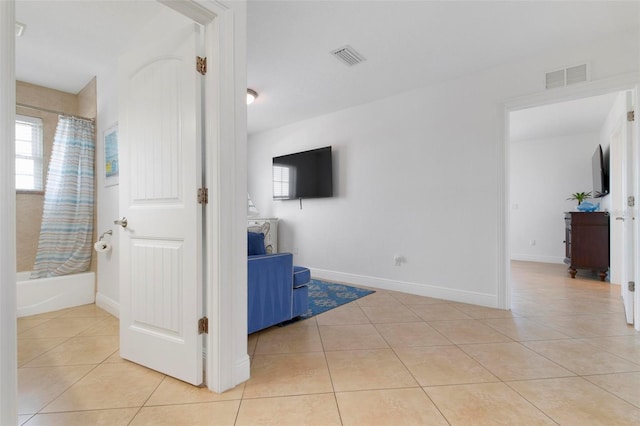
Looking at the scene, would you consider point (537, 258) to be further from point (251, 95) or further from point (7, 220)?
point (7, 220)

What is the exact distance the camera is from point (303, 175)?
4.59 metres

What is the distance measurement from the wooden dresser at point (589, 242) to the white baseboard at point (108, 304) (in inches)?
242

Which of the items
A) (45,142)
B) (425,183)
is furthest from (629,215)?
(45,142)

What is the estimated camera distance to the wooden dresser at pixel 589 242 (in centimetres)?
420

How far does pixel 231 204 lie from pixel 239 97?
2.07 feet

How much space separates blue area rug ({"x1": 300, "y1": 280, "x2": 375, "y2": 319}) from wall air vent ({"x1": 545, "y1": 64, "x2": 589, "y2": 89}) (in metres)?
2.89

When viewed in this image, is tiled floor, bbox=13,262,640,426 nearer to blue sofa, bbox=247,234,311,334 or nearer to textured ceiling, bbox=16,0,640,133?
blue sofa, bbox=247,234,311,334

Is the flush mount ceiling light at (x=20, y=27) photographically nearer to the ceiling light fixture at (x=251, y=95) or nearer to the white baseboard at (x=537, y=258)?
the ceiling light fixture at (x=251, y=95)

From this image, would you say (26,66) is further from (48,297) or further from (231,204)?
(231,204)

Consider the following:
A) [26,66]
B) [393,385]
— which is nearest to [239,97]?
[393,385]

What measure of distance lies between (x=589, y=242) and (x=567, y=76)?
300 cm

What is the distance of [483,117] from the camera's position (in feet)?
9.98

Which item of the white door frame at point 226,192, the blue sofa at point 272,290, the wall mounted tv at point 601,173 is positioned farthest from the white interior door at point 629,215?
the white door frame at point 226,192

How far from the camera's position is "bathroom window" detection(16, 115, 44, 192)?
3391 mm
